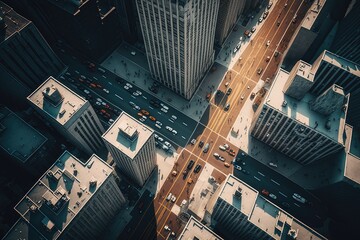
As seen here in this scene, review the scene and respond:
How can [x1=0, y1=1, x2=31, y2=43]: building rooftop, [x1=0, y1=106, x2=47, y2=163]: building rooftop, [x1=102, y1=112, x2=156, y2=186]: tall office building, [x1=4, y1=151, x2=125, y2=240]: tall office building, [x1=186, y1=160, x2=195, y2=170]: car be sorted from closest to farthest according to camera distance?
[x1=4, y1=151, x2=125, y2=240]: tall office building
[x1=102, y1=112, x2=156, y2=186]: tall office building
[x1=0, y1=106, x2=47, y2=163]: building rooftop
[x1=0, y1=1, x2=31, y2=43]: building rooftop
[x1=186, y1=160, x2=195, y2=170]: car

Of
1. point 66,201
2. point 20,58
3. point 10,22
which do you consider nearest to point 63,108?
point 66,201

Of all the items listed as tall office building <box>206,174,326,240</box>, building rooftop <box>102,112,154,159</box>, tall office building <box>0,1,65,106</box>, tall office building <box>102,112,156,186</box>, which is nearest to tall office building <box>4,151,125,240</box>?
tall office building <box>102,112,156,186</box>

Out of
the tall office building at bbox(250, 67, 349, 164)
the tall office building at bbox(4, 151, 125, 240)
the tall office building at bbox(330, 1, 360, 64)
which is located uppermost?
the tall office building at bbox(330, 1, 360, 64)

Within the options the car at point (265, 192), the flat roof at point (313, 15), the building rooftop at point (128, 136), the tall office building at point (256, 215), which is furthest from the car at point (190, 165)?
the flat roof at point (313, 15)

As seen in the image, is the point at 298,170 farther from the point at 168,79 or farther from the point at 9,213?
the point at 9,213

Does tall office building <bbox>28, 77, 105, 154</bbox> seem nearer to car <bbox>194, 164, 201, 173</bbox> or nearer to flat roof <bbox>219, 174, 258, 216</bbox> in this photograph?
car <bbox>194, 164, 201, 173</bbox>

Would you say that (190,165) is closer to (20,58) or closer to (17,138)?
(17,138)

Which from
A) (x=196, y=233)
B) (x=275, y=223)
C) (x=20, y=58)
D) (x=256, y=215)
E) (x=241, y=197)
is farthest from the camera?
(x=20, y=58)
